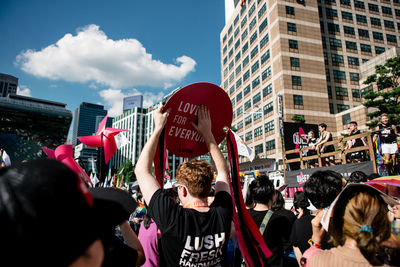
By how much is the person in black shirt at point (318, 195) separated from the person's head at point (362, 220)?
3.04 feet

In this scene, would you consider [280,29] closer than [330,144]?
No

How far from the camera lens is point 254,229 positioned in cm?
196

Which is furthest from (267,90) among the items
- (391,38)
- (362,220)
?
(362,220)

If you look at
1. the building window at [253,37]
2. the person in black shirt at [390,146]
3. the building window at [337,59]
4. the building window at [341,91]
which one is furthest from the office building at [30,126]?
the person in black shirt at [390,146]

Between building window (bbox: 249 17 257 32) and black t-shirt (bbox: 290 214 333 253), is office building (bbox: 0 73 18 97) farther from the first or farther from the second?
black t-shirt (bbox: 290 214 333 253)

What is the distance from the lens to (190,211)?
5.75 ft

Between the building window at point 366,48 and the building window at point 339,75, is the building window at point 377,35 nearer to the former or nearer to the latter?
the building window at point 366,48

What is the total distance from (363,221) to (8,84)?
241630mm

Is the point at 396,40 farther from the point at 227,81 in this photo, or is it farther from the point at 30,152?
the point at 30,152

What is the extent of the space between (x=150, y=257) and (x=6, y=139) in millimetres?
83152

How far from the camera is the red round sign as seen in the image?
1.95 m

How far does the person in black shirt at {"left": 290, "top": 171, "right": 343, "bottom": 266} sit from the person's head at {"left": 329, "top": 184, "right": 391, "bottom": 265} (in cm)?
93

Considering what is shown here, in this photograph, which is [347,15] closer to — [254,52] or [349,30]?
A: [349,30]

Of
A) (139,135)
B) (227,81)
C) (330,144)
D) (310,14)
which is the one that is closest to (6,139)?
(139,135)
